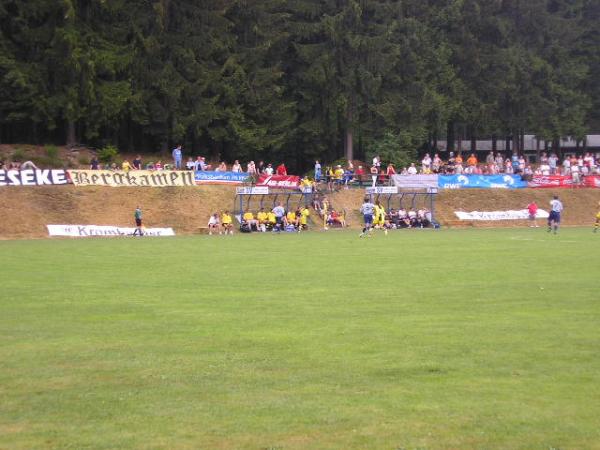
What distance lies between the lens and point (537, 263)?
22.6m

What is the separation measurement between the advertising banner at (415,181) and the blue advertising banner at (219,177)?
9242mm

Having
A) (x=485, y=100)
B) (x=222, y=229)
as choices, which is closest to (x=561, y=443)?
(x=222, y=229)

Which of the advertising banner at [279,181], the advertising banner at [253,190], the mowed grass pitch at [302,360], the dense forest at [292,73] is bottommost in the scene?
the mowed grass pitch at [302,360]

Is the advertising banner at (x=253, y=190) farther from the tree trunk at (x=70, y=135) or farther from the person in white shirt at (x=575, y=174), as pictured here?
the person in white shirt at (x=575, y=174)

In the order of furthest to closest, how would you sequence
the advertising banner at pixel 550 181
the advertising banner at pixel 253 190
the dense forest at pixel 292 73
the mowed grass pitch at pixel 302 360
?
the advertising banner at pixel 550 181 → the dense forest at pixel 292 73 → the advertising banner at pixel 253 190 → the mowed grass pitch at pixel 302 360

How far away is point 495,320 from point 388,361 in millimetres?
3429

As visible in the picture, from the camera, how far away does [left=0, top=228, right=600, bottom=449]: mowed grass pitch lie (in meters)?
7.39

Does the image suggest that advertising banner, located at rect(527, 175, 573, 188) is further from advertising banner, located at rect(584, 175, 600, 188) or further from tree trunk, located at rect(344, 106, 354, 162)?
tree trunk, located at rect(344, 106, 354, 162)

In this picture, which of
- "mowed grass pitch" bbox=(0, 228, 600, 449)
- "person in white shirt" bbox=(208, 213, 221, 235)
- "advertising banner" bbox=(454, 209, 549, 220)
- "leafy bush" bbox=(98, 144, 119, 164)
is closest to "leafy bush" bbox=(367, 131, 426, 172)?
"advertising banner" bbox=(454, 209, 549, 220)

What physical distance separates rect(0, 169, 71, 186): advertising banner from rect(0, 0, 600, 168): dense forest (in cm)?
769

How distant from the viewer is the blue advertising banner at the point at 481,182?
5578 centimetres

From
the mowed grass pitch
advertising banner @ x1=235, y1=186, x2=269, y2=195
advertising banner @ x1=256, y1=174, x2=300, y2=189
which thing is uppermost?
advertising banner @ x1=256, y1=174, x2=300, y2=189

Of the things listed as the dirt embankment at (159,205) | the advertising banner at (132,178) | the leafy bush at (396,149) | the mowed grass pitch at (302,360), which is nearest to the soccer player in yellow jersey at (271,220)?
the dirt embankment at (159,205)

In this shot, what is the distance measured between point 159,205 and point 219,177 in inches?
195
